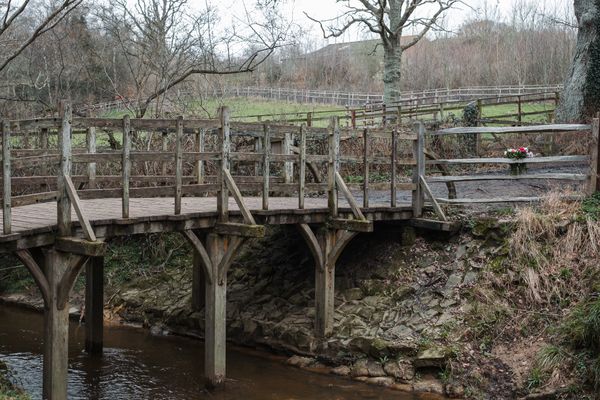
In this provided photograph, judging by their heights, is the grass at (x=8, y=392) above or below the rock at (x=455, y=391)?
above

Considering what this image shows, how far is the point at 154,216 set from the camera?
908cm

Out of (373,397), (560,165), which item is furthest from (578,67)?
(373,397)

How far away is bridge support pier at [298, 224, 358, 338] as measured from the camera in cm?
1189

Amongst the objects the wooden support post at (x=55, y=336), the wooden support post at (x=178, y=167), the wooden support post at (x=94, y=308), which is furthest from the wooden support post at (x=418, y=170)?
the wooden support post at (x=55, y=336)

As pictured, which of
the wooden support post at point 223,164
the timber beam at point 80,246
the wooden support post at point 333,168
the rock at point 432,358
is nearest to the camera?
the timber beam at point 80,246

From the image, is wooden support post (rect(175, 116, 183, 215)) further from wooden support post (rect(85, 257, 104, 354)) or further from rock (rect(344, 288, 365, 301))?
rock (rect(344, 288, 365, 301))

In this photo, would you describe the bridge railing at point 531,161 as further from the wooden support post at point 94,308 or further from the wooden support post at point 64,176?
the wooden support post at point 64,176

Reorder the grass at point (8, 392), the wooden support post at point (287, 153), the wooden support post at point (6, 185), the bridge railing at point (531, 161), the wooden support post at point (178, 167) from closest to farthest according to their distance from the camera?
the grass at point (8, 392), the wooden support post at point (6, 185), the wooden support post at point (178, 167), the bridge railing at point (531, 161), the wooden support post at point (287, 153)

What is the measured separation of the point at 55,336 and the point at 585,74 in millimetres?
17260

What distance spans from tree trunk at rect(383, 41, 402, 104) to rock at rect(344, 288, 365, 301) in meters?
17.3

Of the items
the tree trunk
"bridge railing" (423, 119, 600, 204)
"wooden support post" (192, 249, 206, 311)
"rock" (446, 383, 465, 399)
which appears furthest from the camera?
the tree trunk

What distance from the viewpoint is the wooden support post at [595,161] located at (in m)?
12.2

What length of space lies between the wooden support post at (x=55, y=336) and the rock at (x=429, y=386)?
16.5ft

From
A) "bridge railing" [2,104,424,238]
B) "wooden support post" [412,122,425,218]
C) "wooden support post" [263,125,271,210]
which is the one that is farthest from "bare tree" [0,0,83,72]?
"wooden support post" [412,122,425,218]
